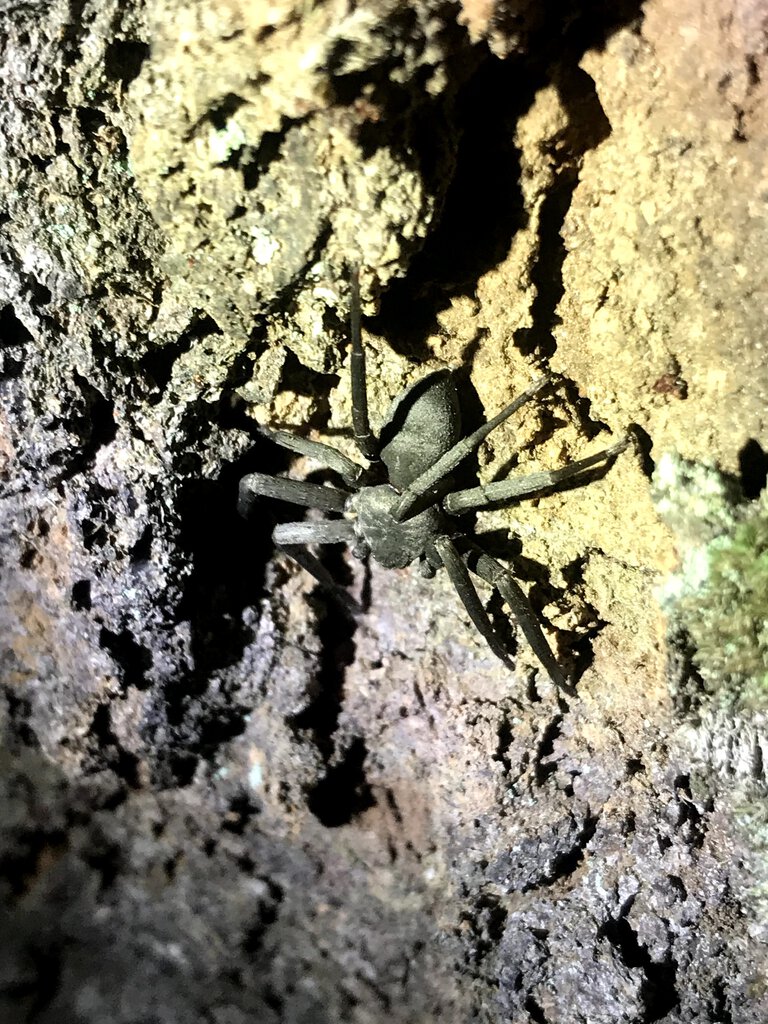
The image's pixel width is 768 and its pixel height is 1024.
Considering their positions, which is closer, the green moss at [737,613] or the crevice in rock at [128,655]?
the green moss at [737,613]

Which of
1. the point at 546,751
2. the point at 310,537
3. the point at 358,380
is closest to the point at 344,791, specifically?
the point at 546,751

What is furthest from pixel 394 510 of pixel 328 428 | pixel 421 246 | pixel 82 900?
pixel 82 900

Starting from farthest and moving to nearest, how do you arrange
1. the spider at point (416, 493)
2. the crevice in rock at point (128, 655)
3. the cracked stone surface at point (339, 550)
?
the crevice in rock at point (128, 655), the spider at point (416, 493), the cracked stone surface at point (339, 550)

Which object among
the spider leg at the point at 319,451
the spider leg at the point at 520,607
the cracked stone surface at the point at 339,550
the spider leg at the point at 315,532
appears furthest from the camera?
the spider leg at the point at 315,532

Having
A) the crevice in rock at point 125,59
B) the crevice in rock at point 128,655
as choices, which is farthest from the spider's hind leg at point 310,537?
the crevice in rock at point 125,59

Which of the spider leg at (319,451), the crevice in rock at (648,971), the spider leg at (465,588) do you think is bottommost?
the crevice in rock at (648,971)

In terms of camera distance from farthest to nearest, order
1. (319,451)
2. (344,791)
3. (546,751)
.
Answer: (344,791) → (546,751) → (319,451)

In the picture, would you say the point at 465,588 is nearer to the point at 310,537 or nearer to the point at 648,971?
the point at 310,537

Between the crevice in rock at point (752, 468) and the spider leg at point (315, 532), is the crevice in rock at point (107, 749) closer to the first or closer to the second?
the spider leg at point (315, 532)
